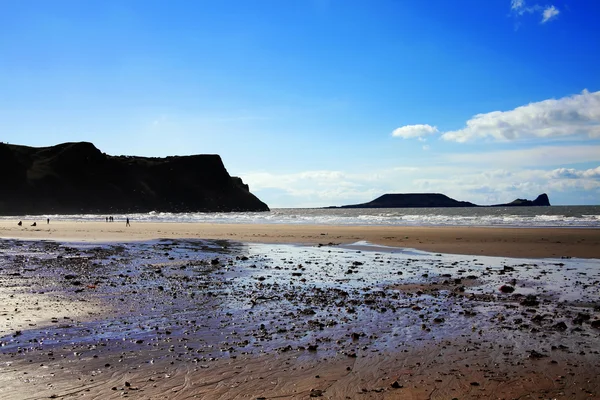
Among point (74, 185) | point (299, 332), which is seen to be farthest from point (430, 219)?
point (74, 185)

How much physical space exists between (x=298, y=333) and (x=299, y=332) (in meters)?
0.07

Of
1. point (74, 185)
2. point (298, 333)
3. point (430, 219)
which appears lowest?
point (298, 333)

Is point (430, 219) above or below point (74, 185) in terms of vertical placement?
below

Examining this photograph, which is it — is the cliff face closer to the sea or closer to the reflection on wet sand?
the sea

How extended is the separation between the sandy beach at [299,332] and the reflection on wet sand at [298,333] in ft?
0.11

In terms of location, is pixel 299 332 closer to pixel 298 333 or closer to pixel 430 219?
pixel 298 333

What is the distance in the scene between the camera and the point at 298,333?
9.61m

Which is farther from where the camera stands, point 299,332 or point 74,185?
point 74,185

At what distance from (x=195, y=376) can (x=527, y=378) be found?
5.14 meters

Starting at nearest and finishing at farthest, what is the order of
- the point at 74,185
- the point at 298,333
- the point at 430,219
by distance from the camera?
1. the point at 298,333
2. the point at 430,219
3. the point at 74,185

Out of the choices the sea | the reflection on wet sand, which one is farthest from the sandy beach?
the sea

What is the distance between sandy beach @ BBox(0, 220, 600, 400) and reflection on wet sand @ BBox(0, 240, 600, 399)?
3 centimetres

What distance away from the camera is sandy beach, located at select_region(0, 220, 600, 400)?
22.3ft

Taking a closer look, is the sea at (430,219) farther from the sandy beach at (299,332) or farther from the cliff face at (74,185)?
the cliff face at (74,185)
